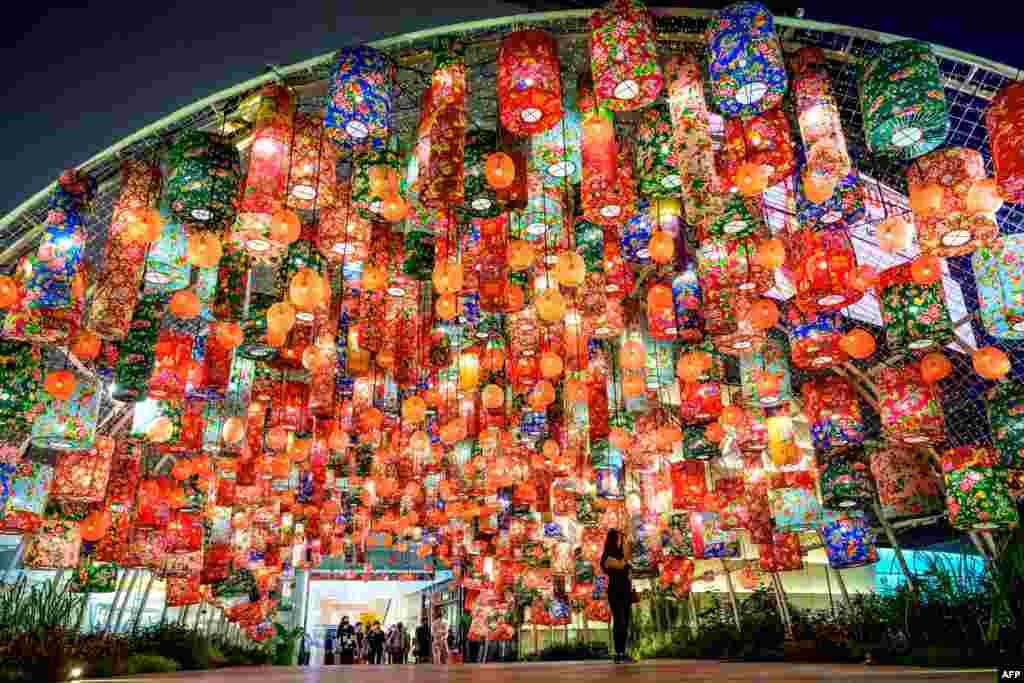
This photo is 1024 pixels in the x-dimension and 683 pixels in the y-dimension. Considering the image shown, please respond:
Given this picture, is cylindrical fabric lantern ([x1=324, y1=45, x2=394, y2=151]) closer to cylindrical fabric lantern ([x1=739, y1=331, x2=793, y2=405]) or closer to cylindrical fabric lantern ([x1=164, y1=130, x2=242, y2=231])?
cylindrical fabric lantern ([x1=164, y1=130, x2=242, y2=231])

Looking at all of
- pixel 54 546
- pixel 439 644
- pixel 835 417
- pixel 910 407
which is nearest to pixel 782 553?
pixel 835 417

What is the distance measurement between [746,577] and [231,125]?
10209mm

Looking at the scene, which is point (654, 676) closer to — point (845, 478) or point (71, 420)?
point (845, 478)

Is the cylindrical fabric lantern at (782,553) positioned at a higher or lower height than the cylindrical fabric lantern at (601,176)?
lower

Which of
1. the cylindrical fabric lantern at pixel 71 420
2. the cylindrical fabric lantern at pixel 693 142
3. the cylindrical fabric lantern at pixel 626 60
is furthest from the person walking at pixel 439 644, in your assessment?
the cylindrical fabric lantern at pixel 626 60

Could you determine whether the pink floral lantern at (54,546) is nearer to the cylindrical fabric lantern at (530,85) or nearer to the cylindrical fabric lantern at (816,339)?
the cylindrical fabric lantern at (530,85)

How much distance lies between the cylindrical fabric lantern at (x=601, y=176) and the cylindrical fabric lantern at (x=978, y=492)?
11.6 feet

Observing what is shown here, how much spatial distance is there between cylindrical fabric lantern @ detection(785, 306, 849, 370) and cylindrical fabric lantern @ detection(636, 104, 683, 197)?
1.75 meters

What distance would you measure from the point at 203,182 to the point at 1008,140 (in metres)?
4.52

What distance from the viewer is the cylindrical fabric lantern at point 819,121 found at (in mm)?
3752

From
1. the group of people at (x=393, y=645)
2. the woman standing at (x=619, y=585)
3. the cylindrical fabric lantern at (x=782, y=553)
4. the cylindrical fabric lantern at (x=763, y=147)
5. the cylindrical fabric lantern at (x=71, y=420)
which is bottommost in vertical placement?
the group of people at (x=393, y=645)

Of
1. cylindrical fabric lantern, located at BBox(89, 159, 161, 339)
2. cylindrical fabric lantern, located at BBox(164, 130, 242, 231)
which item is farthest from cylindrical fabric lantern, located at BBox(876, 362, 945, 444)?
cylindrical fabric lantern, located at BBox(89, 159, 161, 339)

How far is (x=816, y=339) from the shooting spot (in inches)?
202

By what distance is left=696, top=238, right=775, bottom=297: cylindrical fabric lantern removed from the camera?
482 cm
